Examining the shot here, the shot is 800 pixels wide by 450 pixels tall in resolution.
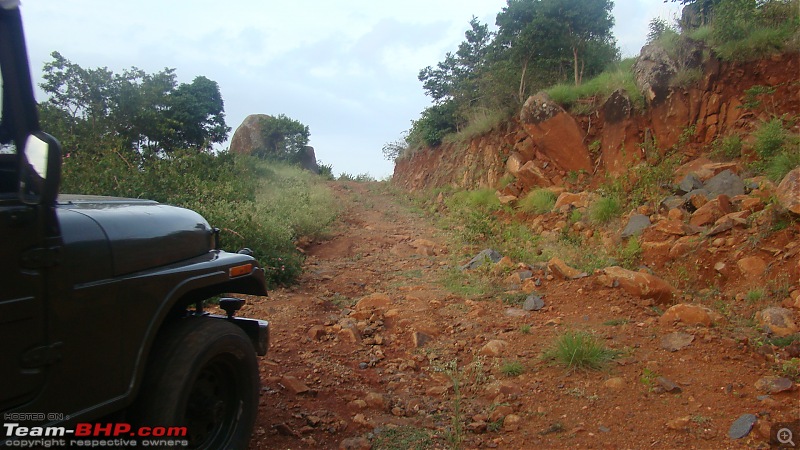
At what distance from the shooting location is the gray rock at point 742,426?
346cm

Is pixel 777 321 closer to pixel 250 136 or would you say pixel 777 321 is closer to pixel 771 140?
pixel 771 140

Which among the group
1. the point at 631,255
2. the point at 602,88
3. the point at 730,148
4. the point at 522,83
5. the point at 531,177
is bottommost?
the point at 631,255

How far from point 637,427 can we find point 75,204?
11.4 ft

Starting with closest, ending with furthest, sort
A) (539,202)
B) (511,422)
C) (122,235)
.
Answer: (122,235)
(511,422)
(539,202)

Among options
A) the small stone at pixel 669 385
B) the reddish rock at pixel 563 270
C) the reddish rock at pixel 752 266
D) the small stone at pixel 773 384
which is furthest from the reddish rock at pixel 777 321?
the reddish rock at pixel 563 270

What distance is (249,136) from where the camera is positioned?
93.4 ft

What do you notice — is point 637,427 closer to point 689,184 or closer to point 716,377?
point 716,377

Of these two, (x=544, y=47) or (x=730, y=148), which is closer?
(x=730, y=148)

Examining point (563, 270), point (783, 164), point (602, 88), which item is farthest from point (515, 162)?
point (563, 270)

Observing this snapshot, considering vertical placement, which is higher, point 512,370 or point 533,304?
point 533,304

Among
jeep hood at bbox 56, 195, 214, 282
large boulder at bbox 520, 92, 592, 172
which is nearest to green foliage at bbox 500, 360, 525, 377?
jeep hood at bbox 56, 195, 214, 282

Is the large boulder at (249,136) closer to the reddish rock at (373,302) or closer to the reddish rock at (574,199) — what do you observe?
the reddish rock at (574,199)

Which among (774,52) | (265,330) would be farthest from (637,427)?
(774,52)

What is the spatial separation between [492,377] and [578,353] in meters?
0.72
